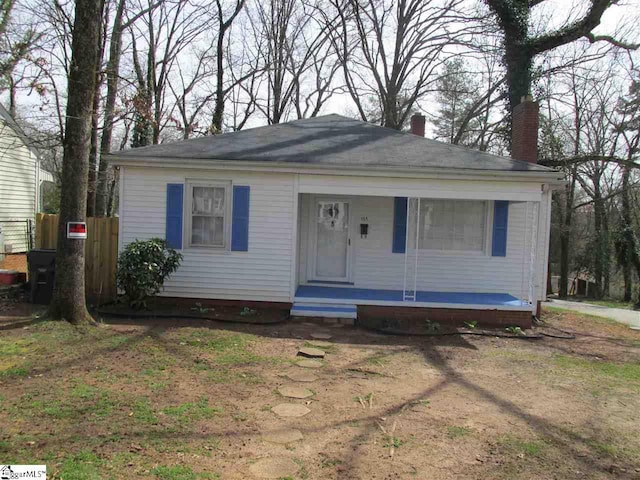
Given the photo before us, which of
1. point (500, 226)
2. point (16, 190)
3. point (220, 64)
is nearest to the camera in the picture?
point (500, 226)

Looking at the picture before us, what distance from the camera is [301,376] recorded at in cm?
562

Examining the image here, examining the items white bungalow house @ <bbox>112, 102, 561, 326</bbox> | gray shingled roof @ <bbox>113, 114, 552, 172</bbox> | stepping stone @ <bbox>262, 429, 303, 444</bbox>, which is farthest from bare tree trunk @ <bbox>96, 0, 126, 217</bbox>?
A: stepping stone @ <bbox>262, 429, 303, 444</bbox>

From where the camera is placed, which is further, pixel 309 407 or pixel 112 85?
pixel 112 85

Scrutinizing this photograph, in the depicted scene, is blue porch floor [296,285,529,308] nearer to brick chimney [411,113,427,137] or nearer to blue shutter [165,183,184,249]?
blue shutter [165,183,184,249]

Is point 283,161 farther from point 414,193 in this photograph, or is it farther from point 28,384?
point 28,384

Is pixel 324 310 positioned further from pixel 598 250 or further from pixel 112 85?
pixel 598 250

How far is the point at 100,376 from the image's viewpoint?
5.03 metres

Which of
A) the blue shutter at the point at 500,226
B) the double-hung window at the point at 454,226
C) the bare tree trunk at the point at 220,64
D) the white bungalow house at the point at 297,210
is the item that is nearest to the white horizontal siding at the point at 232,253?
the white bungalow house at the point at 297,210

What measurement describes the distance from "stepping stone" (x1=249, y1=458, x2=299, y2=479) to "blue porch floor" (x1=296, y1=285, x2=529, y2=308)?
5399mm

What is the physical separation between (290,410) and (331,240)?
5.95 m

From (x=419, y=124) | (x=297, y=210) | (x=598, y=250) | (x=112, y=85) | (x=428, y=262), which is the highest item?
(x=112, y=85)

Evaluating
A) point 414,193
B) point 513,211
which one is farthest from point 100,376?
point 513,211

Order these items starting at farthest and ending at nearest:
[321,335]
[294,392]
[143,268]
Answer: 1. [143,268]
2. [321,335]
3. [294,392]

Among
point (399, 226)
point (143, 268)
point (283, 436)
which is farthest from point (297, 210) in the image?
point (283, 436)
